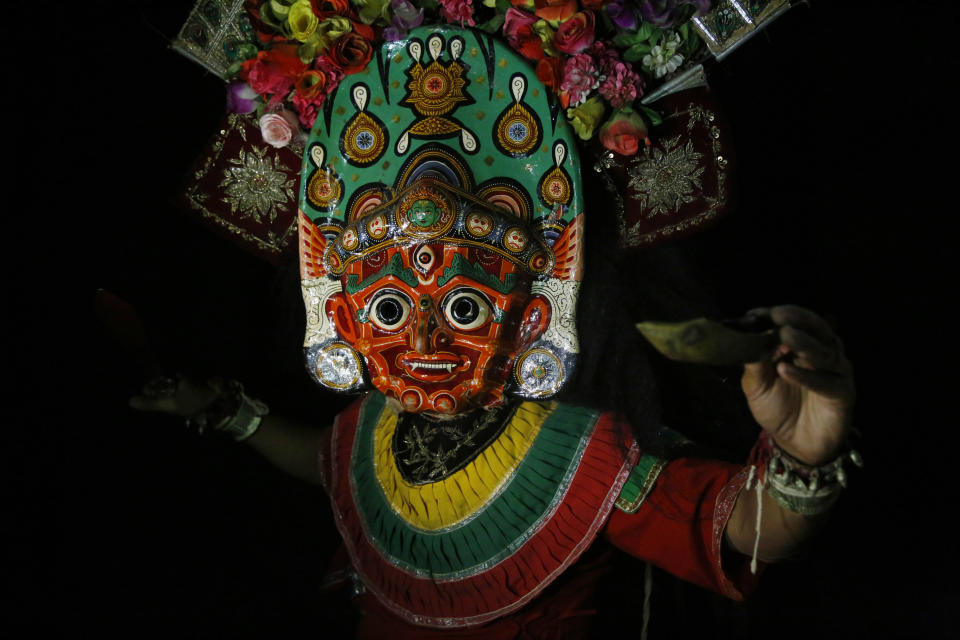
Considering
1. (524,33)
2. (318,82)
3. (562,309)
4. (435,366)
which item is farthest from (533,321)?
(318,82)

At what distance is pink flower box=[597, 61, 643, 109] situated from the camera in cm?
163

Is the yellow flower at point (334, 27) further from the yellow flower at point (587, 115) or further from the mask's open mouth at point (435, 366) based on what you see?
the mask's open mouth at point (435, 366)

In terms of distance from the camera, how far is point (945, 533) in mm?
1935

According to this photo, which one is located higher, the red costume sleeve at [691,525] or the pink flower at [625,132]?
the pink flower at [625,132]

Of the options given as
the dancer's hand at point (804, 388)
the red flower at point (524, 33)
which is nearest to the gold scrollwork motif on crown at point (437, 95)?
the red flower at point (524, 33)

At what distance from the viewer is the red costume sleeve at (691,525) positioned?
4.74 ft

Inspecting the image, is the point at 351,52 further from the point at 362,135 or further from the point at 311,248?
the point at 311,248

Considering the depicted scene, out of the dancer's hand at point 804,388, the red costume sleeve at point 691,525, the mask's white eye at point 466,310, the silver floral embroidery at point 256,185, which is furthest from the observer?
the silver floral embroidery at point 256,185

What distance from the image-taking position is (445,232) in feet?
A: 5.17

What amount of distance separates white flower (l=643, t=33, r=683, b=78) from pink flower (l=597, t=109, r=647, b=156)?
11 centimetres

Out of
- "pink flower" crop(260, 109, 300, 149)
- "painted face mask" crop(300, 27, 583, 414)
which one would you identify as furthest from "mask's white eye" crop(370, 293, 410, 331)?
"pink flower" crop(260, 109, 300, 149)

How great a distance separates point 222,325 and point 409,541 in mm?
949

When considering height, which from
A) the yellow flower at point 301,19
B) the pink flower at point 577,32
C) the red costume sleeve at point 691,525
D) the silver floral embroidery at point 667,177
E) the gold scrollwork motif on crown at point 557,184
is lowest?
the red costume sleeve at point 691,525

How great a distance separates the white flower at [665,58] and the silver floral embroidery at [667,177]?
153 millimetres
